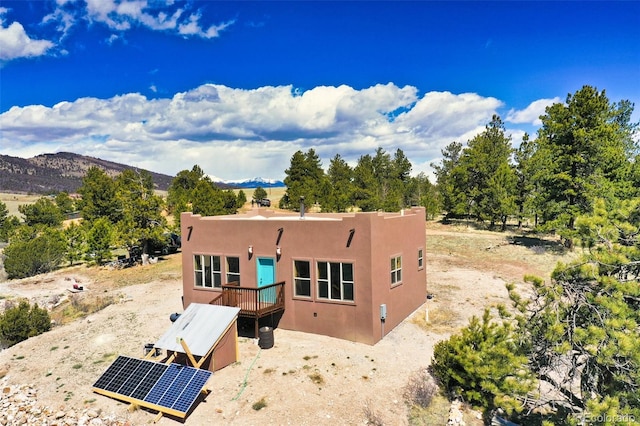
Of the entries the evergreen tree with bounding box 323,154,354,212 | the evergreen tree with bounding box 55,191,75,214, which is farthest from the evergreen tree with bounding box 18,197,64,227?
the evergreen tree with bounding box 323,154,354,212

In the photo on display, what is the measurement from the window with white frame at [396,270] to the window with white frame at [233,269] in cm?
606

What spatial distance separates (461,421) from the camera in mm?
8742

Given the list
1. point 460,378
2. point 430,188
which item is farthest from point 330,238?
point 430,188

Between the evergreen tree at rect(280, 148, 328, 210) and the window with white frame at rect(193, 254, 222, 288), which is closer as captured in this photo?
the window with white frame at rect(193, 254, 222, 288)

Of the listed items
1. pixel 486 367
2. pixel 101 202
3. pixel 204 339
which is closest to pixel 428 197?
pixel 101 202

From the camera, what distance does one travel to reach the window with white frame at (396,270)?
1420cm

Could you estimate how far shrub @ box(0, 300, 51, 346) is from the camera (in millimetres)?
14172

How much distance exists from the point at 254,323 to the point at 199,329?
3.34 metres

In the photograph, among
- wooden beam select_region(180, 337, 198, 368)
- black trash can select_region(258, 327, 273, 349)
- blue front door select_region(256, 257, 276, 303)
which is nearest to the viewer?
wooden beam select_region(180, 337, 198, 368)

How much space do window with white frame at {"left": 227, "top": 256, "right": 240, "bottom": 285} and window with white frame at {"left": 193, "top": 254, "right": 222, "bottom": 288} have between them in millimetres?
442

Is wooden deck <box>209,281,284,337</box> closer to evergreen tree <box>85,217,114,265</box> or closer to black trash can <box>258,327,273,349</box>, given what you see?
black trash can <box>258,327,273,349</box>

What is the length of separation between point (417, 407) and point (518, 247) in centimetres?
2452

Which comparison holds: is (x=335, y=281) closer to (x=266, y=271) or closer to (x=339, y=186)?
(x=266, y=271)

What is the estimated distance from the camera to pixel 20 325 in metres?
14.3
